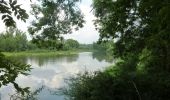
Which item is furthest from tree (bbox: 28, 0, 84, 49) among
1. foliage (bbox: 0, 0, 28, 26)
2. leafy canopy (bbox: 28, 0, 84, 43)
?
foliage (bbox: 0, 0, 28, 26)

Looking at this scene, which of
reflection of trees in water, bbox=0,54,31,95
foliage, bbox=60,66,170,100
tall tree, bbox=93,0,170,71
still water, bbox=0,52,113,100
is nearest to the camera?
reflection of trees in water, bbox=0,54,31,95

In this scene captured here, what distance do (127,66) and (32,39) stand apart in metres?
4.22

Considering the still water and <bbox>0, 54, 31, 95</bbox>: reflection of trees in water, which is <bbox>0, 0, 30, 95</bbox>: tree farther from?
the still water

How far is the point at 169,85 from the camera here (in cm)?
923

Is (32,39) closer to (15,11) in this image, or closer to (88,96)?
(88,96)

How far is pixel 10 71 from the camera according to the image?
2062 mm

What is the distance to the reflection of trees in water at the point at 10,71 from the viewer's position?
2051 millimetres

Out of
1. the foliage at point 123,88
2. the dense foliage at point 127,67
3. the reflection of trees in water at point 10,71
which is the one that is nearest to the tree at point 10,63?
the reflection of trees in water at point 10,71

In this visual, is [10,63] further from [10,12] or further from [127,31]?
[127,31]

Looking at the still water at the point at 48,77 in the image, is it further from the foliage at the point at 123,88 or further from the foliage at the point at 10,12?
the foliage at the point at 10,12

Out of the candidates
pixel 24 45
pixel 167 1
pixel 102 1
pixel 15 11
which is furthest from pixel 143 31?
pixel 24 45

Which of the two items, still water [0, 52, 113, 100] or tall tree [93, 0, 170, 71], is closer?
tall tree [93, 0, 170, 71]

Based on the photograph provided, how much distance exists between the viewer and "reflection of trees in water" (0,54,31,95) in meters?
2.05

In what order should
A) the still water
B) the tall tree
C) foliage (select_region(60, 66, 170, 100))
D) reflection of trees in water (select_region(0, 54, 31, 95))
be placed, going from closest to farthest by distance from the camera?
reflection of trees in water (select_region(0, 54, 31, 95))
foliage (select_region(60, 66, 170, 100))
the tall tree
the still water
